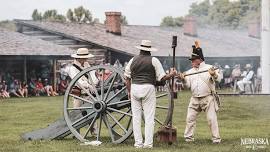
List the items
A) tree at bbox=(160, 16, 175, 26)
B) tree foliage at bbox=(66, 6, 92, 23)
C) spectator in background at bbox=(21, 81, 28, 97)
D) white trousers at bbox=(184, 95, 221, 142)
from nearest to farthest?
white trousers at bbox=(184, 95, 221, 142) < spectator in background at bbox=(21, 81, 28, 97) < tree foliage at bbox=(66, 6, 92, 23) < tree at bbox=(160, 16, 175, 26)

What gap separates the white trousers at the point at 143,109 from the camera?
10.2m

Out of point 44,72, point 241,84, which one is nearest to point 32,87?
point 44,72

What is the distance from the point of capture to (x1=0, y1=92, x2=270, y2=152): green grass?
1023cm

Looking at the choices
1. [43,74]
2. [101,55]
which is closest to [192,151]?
[43,74]

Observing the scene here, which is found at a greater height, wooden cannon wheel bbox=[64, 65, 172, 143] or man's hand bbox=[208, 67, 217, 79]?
man's hand bbox=[208, 67, 217, 79]

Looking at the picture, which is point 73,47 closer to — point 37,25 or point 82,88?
point 37,25

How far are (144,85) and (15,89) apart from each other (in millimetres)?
18780

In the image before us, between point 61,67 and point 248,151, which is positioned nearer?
point 248,151

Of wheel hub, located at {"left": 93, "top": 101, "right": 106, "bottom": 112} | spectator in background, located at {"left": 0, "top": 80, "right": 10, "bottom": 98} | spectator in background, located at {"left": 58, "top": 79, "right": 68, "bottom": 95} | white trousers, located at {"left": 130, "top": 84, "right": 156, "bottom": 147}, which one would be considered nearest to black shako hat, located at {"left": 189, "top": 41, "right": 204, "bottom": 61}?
white trousers, located at {"left": 130, "top": 84, "right": 156, "bottom": 147}

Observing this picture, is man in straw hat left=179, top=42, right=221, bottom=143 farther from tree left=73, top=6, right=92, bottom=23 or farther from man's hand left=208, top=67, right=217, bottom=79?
tree left=73, top=6, right=92, bottom=23

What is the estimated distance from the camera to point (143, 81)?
1030 cm

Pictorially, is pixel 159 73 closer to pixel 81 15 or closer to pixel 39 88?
pixel 39 88

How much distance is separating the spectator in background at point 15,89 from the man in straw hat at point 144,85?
18.4 m

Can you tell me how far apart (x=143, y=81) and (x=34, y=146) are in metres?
1.99
